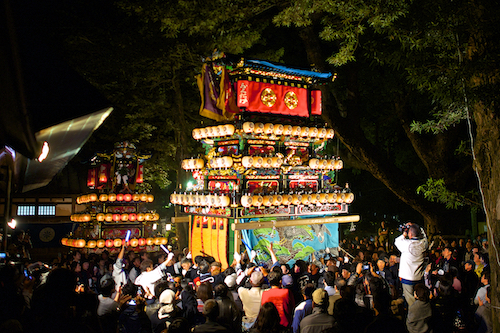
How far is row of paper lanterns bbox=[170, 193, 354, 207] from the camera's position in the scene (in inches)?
494

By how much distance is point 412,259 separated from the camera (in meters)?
8.45

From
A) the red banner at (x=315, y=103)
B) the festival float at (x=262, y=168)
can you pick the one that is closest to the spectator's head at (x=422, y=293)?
the festival float at (x=262, y=168)

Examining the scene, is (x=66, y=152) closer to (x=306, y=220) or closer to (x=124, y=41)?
(x=306, y=220)

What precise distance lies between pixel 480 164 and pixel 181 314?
17.8ft

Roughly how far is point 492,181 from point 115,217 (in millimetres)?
14445

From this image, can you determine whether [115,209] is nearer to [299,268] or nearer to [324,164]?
[324,164]

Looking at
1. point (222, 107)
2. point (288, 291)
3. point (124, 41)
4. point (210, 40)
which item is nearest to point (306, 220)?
point (222, 107)

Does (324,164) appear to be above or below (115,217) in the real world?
above

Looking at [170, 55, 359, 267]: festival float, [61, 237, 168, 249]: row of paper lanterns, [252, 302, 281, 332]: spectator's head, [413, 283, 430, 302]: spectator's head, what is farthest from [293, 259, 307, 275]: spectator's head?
[61, 237, 168, 249]: row of paper lanterns

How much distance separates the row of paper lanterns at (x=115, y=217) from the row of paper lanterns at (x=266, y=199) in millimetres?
2665

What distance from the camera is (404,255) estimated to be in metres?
8.62

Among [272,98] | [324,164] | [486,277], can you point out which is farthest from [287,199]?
[486,277]

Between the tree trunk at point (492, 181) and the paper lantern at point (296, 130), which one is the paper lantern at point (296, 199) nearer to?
the paper lantern at point (296, 130)

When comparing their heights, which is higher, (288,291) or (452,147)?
(452,147)
